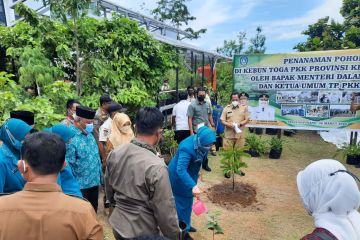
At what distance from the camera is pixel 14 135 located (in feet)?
7.14

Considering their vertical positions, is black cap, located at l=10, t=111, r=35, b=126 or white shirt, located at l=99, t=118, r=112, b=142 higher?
black cap, located at l=10, t=111, r=35, b=126

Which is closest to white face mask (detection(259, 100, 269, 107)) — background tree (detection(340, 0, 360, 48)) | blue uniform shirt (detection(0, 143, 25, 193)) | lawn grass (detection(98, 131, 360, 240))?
lawn grass (detection(98, 131, 360, 240))

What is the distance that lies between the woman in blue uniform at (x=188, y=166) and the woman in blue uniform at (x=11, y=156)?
1.44m

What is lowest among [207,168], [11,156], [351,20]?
[207,168]

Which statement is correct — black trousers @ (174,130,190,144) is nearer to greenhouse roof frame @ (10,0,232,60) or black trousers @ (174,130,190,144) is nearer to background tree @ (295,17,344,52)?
greenhouse roof frame @ (10,0,232,60)

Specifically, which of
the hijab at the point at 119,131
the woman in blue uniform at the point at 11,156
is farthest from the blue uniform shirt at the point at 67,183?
the hijab at the point at 119,131

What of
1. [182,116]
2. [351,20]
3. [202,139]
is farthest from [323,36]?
[202,139]

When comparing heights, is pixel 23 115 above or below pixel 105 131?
above

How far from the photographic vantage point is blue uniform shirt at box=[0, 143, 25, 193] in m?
1.97

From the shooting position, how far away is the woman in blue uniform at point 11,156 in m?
1.99

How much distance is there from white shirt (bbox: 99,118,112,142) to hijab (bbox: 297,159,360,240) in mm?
3188

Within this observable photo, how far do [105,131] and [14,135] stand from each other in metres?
2.09

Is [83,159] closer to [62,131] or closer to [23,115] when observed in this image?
[62,131]

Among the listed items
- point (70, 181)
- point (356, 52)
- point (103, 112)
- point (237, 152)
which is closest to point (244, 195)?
point (237, 152)
